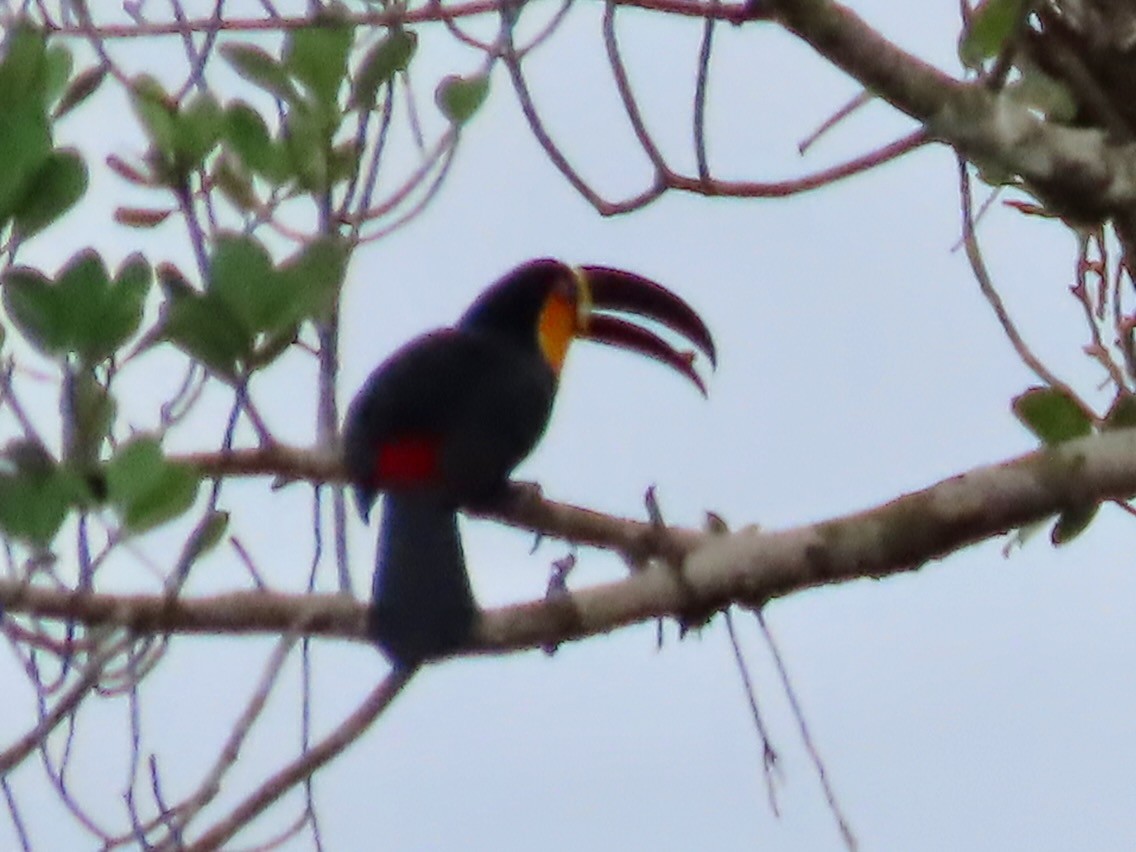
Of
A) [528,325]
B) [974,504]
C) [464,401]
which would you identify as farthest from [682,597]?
[528,325]

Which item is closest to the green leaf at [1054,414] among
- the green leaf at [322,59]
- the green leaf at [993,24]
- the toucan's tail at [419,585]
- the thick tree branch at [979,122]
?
the thick tree branch at [979,122]

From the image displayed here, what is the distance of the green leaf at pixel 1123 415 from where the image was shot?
126 centimetres

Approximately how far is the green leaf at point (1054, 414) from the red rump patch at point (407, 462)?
680 mm

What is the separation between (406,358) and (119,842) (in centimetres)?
90

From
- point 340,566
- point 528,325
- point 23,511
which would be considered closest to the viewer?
point 23,511

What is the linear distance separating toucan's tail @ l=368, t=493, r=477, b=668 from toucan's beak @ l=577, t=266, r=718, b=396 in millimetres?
627

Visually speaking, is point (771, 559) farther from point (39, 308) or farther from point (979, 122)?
point (39, 308)

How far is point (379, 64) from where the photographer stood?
1.23 m

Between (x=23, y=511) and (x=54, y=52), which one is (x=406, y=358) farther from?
(x=23, y=511)

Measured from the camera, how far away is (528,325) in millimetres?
2424

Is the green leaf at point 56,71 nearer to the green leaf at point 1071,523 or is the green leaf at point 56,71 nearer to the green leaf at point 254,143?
the green leaf at point 254,143

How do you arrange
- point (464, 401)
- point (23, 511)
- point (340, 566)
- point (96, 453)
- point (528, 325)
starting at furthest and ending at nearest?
point (528, 325)
point (464, 401)
point (340, 566)
point (96, 453)
point (23, 511)

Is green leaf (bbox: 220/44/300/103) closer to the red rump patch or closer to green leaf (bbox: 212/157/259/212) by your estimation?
green leaf (bbox: 212/157/259/212)

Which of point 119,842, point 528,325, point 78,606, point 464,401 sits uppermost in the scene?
point 528,325
